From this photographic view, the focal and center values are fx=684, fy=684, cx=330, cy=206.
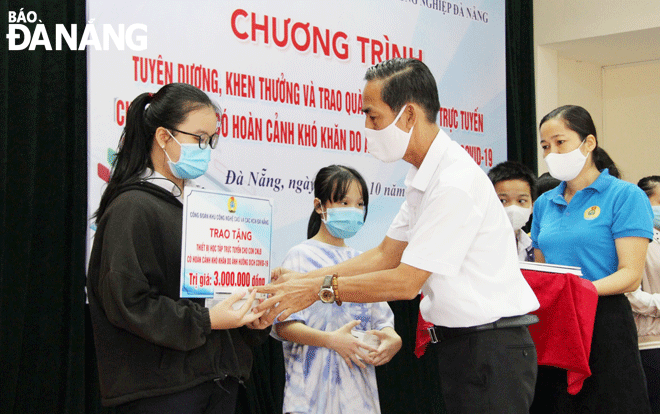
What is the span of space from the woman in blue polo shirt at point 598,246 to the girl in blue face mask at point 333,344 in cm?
68

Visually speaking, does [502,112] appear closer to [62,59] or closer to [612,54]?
[612,54]

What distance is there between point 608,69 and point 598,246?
438 cm

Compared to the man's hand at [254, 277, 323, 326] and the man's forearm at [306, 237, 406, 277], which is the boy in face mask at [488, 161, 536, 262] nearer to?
the man's forearm at [306, 237, 406, 277]

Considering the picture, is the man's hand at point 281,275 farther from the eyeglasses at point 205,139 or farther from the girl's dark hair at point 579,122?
the girl's dark hair at point 579,122

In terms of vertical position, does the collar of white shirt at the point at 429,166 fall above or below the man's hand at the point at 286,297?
above

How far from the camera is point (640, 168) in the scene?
20.1 feet

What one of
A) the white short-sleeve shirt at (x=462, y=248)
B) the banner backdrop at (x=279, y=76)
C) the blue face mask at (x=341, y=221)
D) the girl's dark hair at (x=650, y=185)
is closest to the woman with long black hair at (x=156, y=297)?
the white short-sleeve shirt at (x=462, y=248)

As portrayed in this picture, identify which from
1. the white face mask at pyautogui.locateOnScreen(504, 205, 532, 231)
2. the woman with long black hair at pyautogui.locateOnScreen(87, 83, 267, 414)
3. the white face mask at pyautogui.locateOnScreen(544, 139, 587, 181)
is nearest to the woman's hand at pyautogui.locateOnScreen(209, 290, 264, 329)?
the woman with long black hair at pyautogui.locateOnScreen(87, 83, 267, 414)

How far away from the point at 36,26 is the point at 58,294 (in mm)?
1231

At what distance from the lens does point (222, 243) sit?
6.03 ft

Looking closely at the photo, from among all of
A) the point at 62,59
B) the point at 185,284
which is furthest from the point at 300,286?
the point at 62,59

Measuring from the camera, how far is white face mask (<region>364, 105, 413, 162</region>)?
6.79 feet

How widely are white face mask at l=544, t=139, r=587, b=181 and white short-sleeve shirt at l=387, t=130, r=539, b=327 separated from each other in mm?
815

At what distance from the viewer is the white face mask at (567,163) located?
2680 mm
